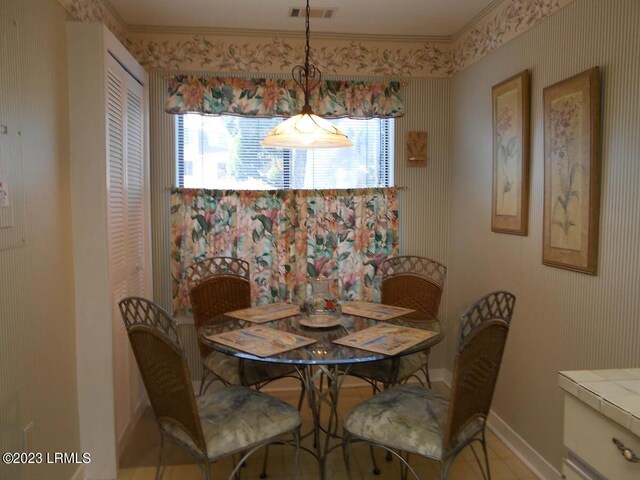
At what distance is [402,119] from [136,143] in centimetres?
187

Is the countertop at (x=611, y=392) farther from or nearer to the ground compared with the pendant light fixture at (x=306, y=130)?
nearer to the ground

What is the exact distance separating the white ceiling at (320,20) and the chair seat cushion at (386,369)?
83.3 inches

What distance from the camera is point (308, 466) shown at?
2529 millimetres

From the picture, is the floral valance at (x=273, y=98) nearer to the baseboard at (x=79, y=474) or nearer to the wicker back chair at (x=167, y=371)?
the wicker back chair at (x=167, y=371)

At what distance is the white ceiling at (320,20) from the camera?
2.82 m

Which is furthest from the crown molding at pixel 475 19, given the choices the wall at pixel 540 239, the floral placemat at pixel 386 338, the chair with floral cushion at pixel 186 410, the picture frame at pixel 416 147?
the chair with floral cushion at pixel 186 410

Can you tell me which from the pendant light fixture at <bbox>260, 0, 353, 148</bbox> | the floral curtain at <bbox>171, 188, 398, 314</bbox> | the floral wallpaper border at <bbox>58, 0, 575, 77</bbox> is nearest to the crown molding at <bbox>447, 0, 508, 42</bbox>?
the floral wallpaper border at <bbox>58, 0, 575, 77</bbox>

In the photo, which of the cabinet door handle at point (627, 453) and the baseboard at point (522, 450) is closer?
the cabinet door handle at point (627, 453)

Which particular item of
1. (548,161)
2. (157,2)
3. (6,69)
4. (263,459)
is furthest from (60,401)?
(548,161)

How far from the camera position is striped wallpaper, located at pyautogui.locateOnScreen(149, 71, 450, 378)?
3301mm

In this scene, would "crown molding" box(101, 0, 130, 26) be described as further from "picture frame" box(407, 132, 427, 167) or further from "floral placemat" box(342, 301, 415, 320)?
"floral placemat" box(342, 301, 415, 320)

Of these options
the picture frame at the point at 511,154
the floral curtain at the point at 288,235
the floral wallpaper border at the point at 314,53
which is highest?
the floral wallpaper border at the point at 314,53

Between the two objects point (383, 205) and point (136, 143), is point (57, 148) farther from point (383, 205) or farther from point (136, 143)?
point (383, 205)

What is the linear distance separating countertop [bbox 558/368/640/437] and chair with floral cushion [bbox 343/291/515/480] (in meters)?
0.43
